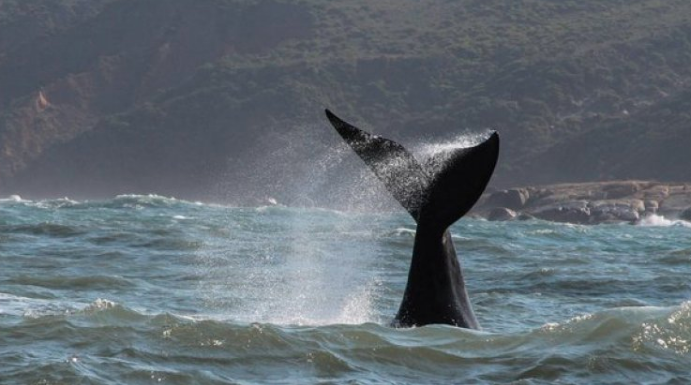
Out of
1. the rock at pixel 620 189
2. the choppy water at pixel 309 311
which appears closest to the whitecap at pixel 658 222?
the rock at pixel 620 189

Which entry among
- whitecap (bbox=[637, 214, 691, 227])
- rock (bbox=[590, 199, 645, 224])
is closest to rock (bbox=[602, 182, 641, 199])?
rock (bbox=[590, 199, 645, 224])

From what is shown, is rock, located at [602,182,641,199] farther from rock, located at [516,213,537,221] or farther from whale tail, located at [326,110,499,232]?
whale tail, located at [326,110,499,232]

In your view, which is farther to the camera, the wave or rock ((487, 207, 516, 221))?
rock ((487, 207, 516, 221))

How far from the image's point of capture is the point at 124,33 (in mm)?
106500

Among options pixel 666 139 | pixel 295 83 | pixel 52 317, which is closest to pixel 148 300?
pixel 52 317

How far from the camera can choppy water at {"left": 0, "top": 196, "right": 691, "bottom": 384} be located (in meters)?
9.77

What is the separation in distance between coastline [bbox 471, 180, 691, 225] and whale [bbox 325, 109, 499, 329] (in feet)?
139

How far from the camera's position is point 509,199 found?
2368 inches

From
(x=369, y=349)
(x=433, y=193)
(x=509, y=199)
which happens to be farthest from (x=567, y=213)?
(x=433, y=193)

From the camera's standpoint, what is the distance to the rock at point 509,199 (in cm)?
5972

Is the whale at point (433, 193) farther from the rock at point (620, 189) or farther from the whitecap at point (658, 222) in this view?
the rock at point (620, 189)

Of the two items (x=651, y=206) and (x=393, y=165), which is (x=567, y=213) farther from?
(x=393, y=165)

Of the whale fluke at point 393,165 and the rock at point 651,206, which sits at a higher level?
the rock at point 651,206

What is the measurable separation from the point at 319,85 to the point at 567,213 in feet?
141
